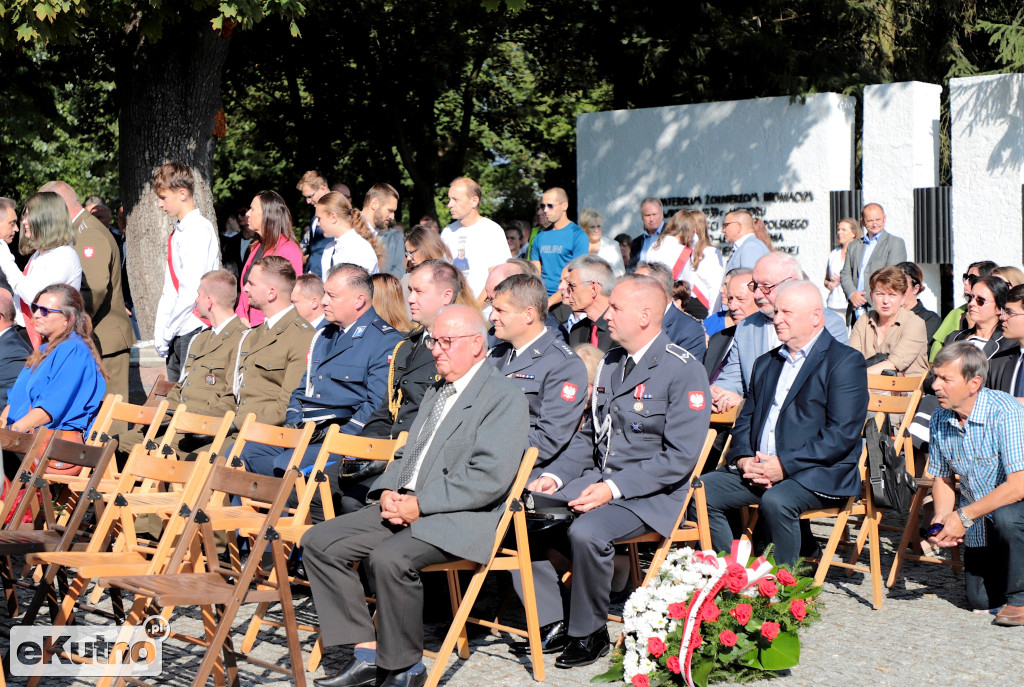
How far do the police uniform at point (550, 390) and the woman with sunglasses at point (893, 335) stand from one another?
10.9ft

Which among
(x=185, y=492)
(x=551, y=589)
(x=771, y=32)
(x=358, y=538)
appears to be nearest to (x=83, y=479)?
(x=185, y=492)

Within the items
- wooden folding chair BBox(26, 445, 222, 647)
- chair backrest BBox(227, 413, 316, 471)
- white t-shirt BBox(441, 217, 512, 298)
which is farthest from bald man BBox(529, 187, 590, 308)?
wooden folding chair BBox(26, 445, 222, 647)

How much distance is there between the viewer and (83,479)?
264 inches

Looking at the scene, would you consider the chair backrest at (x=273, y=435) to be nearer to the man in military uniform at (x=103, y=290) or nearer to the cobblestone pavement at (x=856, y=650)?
the cobblestone pavement at (x=856, y=650)

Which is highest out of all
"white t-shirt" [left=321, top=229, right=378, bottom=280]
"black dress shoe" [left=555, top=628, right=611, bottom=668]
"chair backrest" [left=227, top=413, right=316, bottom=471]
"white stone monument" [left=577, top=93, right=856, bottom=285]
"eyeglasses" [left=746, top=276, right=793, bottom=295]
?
"white stone monument" [left=577, top=93, right=856, bottom=285]

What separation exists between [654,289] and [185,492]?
92.2 inches

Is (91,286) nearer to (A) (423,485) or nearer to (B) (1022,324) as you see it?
(A) (423,485)

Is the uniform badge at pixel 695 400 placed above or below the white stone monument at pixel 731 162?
below

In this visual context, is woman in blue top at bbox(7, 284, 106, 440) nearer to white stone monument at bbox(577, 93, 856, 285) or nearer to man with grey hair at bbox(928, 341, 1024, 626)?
man with grey hair at bbox(928, 341, 1024, 626)

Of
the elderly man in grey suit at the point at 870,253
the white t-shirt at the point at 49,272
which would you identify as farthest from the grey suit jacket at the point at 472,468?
the elderly man in grey suit at the point at 870,253

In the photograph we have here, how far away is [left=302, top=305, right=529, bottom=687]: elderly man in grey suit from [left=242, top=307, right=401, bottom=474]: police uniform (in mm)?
1313

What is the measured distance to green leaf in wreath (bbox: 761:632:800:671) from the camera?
498cm

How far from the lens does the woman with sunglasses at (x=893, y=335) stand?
853 cm

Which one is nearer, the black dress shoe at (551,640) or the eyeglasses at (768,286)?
the black dress shoe at (551,640)
